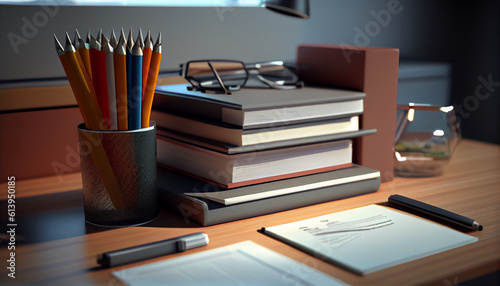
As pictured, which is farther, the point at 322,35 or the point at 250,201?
the point at 322,35

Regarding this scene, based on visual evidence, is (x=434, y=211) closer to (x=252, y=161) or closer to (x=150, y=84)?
(x=252, y=161)

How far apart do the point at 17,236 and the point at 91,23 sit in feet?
1.56

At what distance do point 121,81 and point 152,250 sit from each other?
8.5 inches

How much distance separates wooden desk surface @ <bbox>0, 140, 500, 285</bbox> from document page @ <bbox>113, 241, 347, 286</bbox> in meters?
0.02

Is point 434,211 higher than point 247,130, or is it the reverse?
point 247,130

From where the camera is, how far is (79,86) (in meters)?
0.67

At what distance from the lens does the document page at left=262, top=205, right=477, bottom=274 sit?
602 millimetres

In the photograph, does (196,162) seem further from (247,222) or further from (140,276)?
(140,276)

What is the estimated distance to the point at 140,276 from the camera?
0.56 m

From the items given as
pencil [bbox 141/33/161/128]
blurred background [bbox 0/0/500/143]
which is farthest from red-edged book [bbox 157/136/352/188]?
blurred background [bbox 0/0/500/143]

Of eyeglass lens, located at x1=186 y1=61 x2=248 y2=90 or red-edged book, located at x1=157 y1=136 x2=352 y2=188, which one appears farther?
eyeglass lens, located at x1=186 y1=61 x2=248 y2=90

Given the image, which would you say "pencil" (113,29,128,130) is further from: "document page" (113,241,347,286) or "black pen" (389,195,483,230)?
"black pen" (389,195,483,230)

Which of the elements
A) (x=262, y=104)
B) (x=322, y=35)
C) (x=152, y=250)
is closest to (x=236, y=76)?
(x=262, y=104)

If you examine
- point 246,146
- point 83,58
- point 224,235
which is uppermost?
point 83,58
